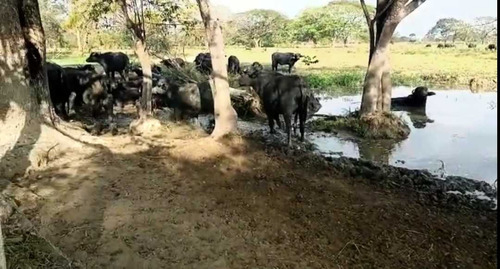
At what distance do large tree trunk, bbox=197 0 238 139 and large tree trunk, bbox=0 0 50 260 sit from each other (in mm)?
2470

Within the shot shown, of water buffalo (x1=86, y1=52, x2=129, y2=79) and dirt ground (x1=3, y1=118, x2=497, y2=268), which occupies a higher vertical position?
water buffalo (x1=86, y1=52, x2=129, y2=79)

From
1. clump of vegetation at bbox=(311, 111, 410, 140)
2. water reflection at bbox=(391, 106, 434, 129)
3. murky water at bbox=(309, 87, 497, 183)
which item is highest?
clump of vegetation at bbox=(311, 111, 410, 140)

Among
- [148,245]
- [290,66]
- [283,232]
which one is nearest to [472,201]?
[283,232]

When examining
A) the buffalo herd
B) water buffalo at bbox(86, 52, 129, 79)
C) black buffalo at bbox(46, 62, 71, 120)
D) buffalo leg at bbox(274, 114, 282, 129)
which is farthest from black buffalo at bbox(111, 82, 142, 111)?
water buffalo at bbox(86, 52, 129, 79)

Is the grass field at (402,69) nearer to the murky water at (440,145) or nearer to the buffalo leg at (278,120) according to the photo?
the buffalo leg at (278,120)

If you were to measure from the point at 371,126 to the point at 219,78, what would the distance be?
4836 millimetres

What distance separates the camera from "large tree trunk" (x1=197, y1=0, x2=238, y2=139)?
753cm

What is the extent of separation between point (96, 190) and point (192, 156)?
163 cm

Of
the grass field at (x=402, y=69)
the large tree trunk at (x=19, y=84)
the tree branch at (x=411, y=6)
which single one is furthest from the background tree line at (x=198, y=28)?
the large tree trunk at (x=19, y=84)

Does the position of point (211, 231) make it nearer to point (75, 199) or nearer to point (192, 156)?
point (75, 199)

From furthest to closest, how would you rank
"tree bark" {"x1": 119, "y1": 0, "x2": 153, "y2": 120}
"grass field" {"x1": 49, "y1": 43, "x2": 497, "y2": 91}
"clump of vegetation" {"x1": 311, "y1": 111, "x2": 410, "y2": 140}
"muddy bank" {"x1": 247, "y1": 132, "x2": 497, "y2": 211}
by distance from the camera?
"grass field" {"x1": 49, "y1": 43, "x2": 497, "y2": 91}
"clump of vegetation" {"x1": 311, "y1": 111, "x2": 410, "y2": 140}
"tree bark" {"x1": 119, "y1": 0, "x2": 153, "y2": 120}
"muddy bank" {"x1": 247, "y1": 132, "x2": 497, "y2": 211}

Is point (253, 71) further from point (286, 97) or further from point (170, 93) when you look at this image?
point (286, 97)

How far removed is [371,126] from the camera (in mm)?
11336

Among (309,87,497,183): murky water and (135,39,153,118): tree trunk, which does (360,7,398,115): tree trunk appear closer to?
(309,87,497,183): murky water
